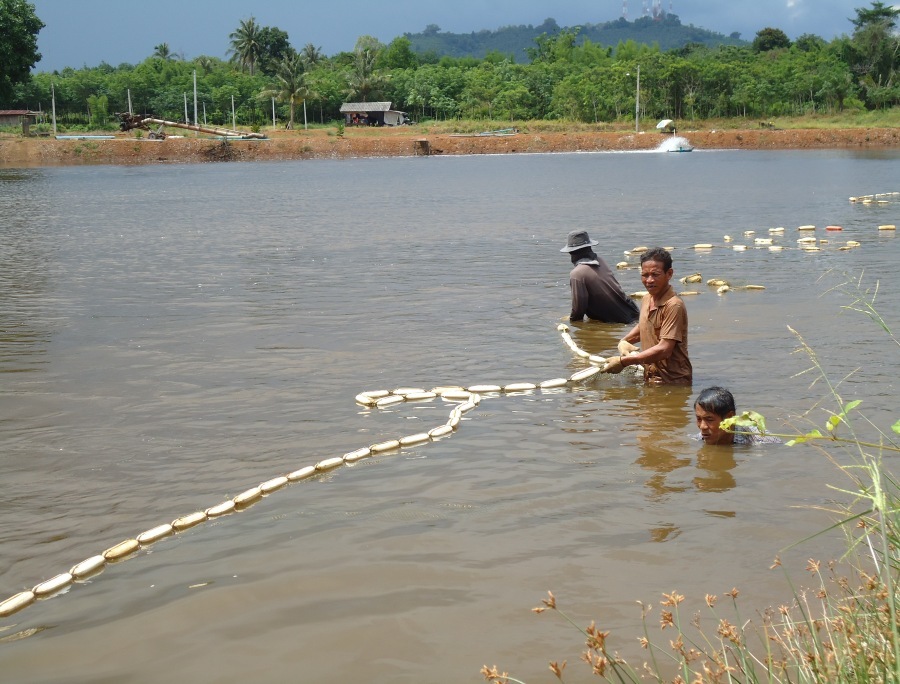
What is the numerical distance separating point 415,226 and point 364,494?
19270 mm

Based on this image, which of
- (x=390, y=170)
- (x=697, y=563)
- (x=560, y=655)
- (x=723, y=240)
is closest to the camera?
(x=560, y=655)

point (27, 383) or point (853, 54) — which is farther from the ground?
point (853, 54)

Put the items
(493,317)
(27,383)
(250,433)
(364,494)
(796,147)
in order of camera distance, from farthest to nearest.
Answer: (796,147) < (493,317) < (27,383) < (250,433) < (364,494)

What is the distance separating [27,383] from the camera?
31.2 ft

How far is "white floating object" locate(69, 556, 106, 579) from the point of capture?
5.30 m

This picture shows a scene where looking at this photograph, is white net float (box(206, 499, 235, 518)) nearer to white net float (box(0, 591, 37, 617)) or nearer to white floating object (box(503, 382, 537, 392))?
white net float (box(0, 591, 37, 617))

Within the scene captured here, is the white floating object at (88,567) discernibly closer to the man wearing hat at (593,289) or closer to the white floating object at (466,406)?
the white floating object at (466,406)

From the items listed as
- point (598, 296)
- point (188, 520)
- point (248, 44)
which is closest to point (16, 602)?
point (188, 520)

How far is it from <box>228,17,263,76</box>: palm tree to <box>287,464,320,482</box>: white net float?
132 meters

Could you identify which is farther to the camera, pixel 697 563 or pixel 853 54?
pixel 853 54

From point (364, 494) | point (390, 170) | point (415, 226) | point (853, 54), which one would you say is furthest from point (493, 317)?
point (853, 54)

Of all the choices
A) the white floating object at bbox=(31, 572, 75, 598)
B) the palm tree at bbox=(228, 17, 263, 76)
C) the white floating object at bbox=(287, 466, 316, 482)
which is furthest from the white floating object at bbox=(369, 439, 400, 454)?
the palm tree at bbox=(228, 17, 263, 76)

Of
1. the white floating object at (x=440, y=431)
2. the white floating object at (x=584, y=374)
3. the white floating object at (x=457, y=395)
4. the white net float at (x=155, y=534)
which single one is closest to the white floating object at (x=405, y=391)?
the white floating object at (x=457, y=395)

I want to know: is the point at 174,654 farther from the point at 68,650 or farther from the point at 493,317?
the point at 493,317
